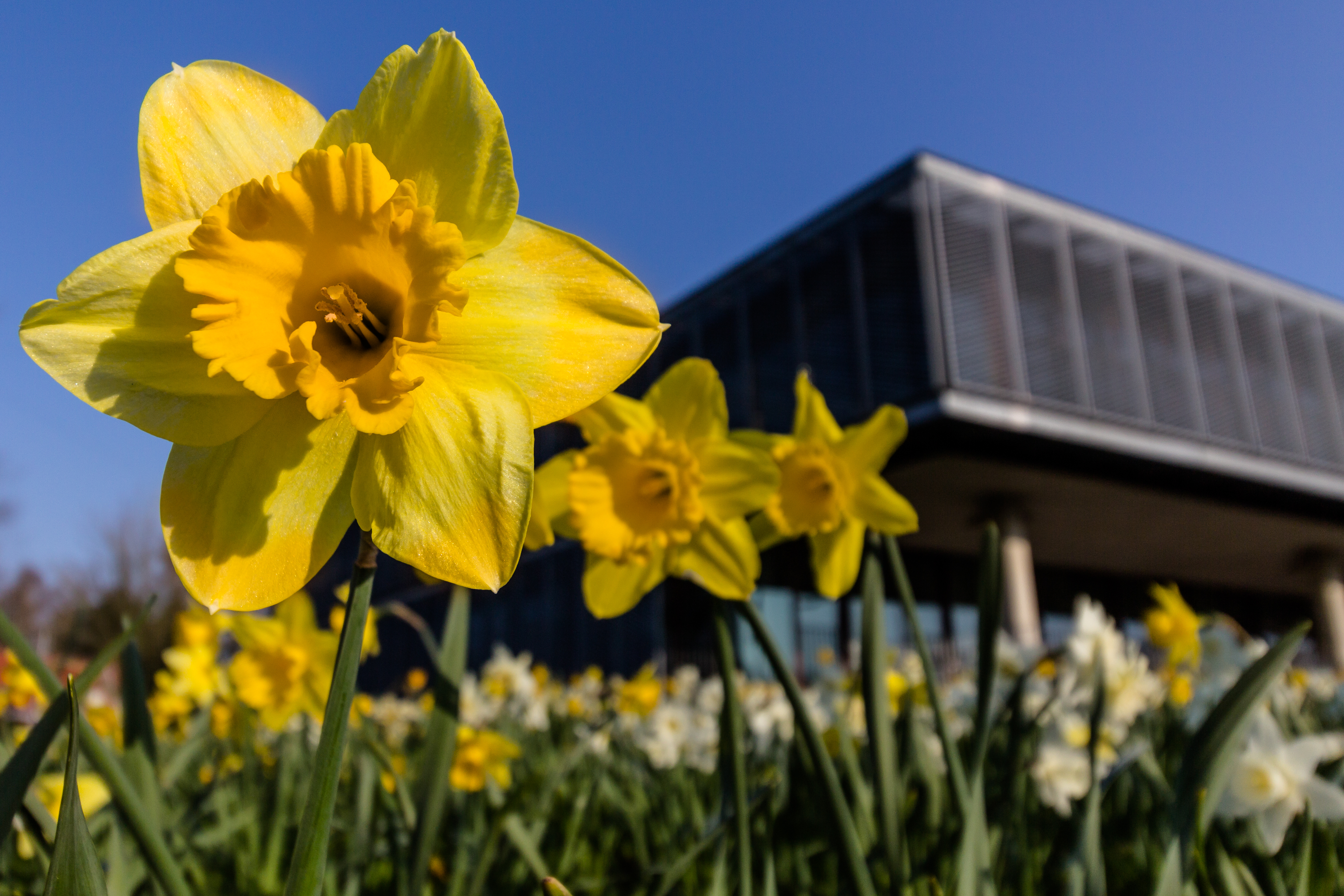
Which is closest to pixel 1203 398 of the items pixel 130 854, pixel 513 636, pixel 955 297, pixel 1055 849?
pixel 955 297

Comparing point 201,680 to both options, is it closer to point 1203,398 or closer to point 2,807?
point 2,807

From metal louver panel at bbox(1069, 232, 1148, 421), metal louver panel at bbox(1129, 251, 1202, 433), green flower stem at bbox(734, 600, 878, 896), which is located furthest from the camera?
metal louver panel at bbox(1129, 251, 1202, 433)

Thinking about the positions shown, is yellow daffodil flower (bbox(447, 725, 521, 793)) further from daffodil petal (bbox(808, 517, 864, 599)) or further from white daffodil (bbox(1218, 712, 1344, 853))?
white daffodil (bbox(1218, 712, 1344, 853))

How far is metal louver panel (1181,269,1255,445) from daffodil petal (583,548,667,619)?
15.0 meters

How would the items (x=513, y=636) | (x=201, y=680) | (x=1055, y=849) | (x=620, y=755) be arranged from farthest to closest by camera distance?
1. (x=513, y=636)
2. (x=620, y=755)
3. (x=201, y=680)
4. (x=1055, y=849)

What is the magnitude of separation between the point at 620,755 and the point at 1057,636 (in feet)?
51.4

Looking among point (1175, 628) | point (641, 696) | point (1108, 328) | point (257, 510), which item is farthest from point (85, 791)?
point (1108, 328)

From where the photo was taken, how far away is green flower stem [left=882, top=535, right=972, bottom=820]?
2.99ft

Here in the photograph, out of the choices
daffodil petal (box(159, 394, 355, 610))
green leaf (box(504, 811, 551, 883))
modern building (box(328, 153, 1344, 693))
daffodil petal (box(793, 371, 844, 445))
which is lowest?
green leaf (box(504, 811, 551, 883))

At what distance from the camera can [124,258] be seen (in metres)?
0.54

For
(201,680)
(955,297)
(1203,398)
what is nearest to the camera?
(201,680)

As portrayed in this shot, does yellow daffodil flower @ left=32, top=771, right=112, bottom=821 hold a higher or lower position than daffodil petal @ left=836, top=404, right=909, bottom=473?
lower

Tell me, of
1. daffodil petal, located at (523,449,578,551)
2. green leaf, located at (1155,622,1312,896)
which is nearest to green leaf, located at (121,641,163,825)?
daffodil petal, located at (523,449,578,551)

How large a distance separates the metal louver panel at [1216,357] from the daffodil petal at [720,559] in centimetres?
1500
